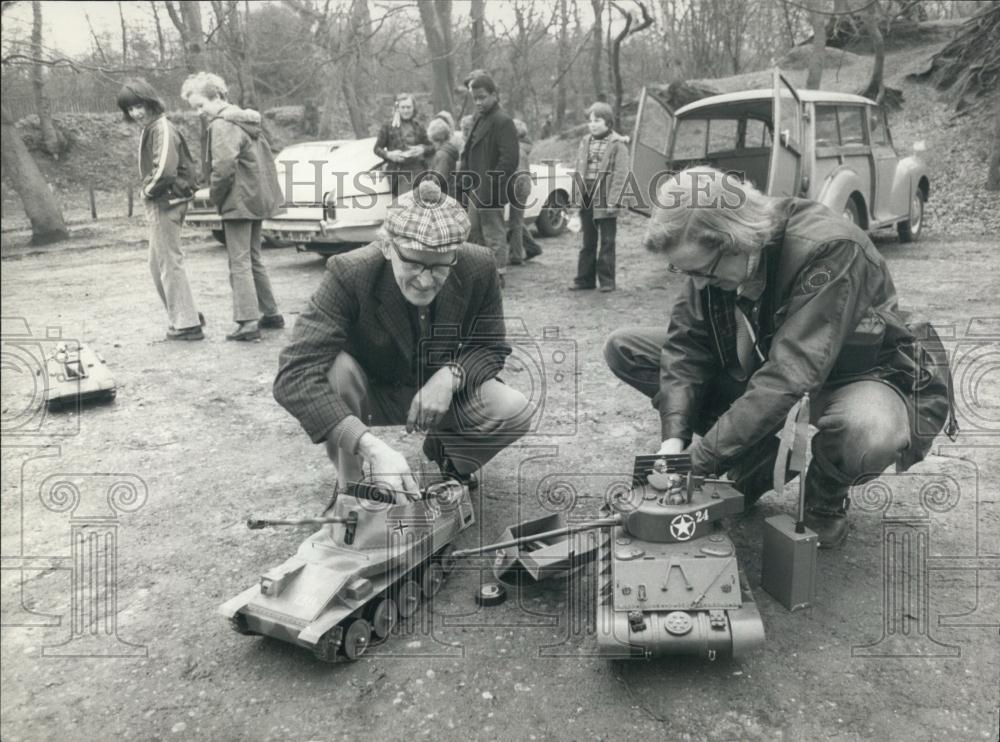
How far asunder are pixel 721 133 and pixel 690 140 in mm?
306

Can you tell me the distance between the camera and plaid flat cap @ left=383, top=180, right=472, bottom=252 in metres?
2.69

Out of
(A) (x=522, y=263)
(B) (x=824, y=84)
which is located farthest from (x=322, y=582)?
(B) (x=824, y=84)

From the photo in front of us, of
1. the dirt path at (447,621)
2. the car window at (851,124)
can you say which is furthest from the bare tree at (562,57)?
the dirt path at (447,621)

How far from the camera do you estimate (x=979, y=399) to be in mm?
4387

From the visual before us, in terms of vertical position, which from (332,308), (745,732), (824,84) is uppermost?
(824,84)

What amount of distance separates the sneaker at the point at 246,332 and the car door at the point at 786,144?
425 centimetres

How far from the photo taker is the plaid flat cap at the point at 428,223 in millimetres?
2689

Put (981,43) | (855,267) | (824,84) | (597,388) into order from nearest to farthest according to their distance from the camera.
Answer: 1. (855,267)
2. (597,388)
3. (981,43)
4. (824,84)

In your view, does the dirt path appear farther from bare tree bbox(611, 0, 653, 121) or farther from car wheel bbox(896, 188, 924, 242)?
bare tree bbox(611, 0, 653, 121)

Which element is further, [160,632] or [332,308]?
[332,308]

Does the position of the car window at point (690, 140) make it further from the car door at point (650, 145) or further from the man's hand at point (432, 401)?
the man's hand at point (432, 401)

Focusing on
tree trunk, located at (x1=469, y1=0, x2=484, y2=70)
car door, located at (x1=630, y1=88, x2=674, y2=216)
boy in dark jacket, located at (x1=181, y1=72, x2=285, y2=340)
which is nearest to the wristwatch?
boy in dark jacket, located at (x1=181, y1=72, x2=285, y2=340)

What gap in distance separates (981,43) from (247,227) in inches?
470

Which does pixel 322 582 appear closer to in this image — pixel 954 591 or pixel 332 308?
pixel 332 308
